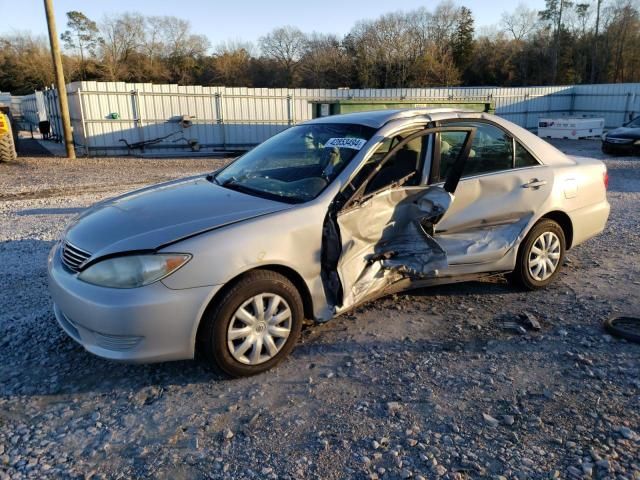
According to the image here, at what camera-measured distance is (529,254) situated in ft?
15.1

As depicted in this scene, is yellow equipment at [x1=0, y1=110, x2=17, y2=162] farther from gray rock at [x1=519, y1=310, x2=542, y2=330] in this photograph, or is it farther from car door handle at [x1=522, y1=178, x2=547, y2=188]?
gray rock at [x1=519, y1=310, x2=542, y2=330]

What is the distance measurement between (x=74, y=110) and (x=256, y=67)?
52.5m

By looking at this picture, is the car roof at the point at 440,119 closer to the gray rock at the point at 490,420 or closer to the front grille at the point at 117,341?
the gray rock at the point at 490,420

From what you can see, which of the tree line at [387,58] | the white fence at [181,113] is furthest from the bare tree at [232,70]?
the white fence at [181,113]

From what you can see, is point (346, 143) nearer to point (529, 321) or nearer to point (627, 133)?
point (529, 321)

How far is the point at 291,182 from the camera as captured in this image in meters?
3.83

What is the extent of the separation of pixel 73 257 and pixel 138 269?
612 mm

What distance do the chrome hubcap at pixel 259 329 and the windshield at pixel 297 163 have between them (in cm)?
75

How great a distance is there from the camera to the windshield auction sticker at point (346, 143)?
385 cm

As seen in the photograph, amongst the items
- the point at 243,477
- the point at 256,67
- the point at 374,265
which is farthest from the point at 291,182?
the point at 256,67

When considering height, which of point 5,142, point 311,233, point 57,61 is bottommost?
point 5,142

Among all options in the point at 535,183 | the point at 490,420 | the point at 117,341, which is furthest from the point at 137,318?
the point at 535,183

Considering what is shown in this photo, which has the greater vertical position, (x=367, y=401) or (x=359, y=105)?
(x=359, y=105)

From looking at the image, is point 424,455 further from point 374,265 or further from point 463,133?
point 463,133
